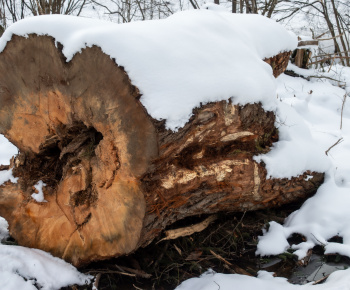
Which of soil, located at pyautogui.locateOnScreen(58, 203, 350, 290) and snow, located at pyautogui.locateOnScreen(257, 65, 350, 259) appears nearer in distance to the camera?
soil, located at pyautogui.locateOnScreen(58, 203, 350, 290)

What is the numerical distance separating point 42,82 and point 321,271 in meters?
1.79

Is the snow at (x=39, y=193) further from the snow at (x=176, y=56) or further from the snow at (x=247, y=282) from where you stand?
the snow at (x=247, y=282)

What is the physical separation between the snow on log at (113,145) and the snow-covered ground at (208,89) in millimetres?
12

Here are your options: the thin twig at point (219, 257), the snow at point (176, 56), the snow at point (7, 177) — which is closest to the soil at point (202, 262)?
the thin twig at point (219, 257)

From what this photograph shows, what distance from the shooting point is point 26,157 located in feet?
6.63

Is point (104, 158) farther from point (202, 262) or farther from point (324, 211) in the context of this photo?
point (324, 211)

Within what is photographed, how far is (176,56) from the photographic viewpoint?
1583 millimetres

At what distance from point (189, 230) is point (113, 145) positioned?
759mm

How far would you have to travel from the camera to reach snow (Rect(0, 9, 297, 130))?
57.4 inches

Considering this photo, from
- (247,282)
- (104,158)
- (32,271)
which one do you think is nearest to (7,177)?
(32,271)

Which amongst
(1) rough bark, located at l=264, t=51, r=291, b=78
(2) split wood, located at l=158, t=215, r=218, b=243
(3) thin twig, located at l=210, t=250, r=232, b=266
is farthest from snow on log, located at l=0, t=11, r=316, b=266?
(1) rough bark, located at l=264, t=51, r=291, b=78

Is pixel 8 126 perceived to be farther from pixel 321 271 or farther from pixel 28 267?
pixel 321 271

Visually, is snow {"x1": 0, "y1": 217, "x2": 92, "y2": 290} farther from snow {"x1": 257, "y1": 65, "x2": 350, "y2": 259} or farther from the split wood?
snow {"x1": 257, "y1": 65, "x2": 350, "y2": 259}

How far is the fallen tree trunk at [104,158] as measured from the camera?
1510mm
